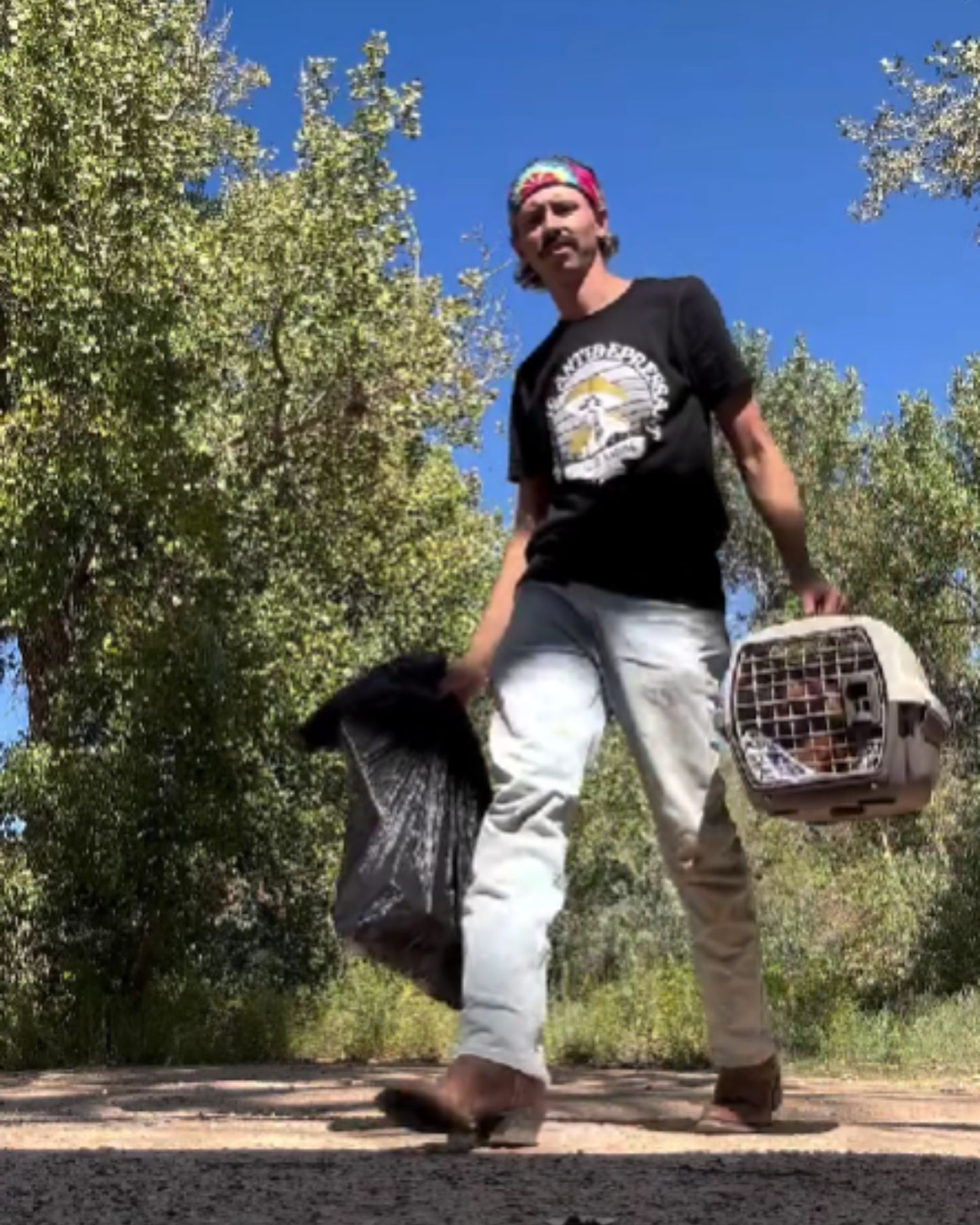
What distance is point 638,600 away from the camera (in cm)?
342

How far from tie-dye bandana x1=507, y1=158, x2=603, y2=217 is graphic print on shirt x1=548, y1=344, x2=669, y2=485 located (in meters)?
0.40

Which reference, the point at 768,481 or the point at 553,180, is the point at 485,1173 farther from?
the point at 553,180

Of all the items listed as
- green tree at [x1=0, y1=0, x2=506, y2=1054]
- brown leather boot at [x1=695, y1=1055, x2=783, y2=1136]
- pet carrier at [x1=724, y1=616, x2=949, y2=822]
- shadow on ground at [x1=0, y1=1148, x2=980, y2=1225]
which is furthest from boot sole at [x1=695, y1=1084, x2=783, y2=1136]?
green tree at [x1=0, y1=0, x2=506, y2=1054]

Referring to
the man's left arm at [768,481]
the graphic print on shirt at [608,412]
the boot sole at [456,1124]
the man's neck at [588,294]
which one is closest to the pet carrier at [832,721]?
the man's left arm at [768,481]

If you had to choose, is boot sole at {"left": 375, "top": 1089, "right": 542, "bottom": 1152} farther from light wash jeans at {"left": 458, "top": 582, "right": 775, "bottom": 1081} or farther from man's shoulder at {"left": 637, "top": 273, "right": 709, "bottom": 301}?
man's shoulder at {"left": 637, "top": 273, "right": 709, "bottom": 301}

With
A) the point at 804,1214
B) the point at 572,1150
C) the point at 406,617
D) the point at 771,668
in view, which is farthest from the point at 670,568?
the point at 406,617

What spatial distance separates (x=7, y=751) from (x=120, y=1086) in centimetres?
447

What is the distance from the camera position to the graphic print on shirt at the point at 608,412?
343 centimetres

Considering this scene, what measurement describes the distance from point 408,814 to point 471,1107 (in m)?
0.69

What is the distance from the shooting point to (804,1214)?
231cm

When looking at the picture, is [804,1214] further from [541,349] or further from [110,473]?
[110,473]

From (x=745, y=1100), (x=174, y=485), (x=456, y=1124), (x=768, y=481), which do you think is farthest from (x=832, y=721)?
(x=174, y=485)

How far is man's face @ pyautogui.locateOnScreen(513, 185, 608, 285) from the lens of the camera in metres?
3.59

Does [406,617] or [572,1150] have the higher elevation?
[406,617]
